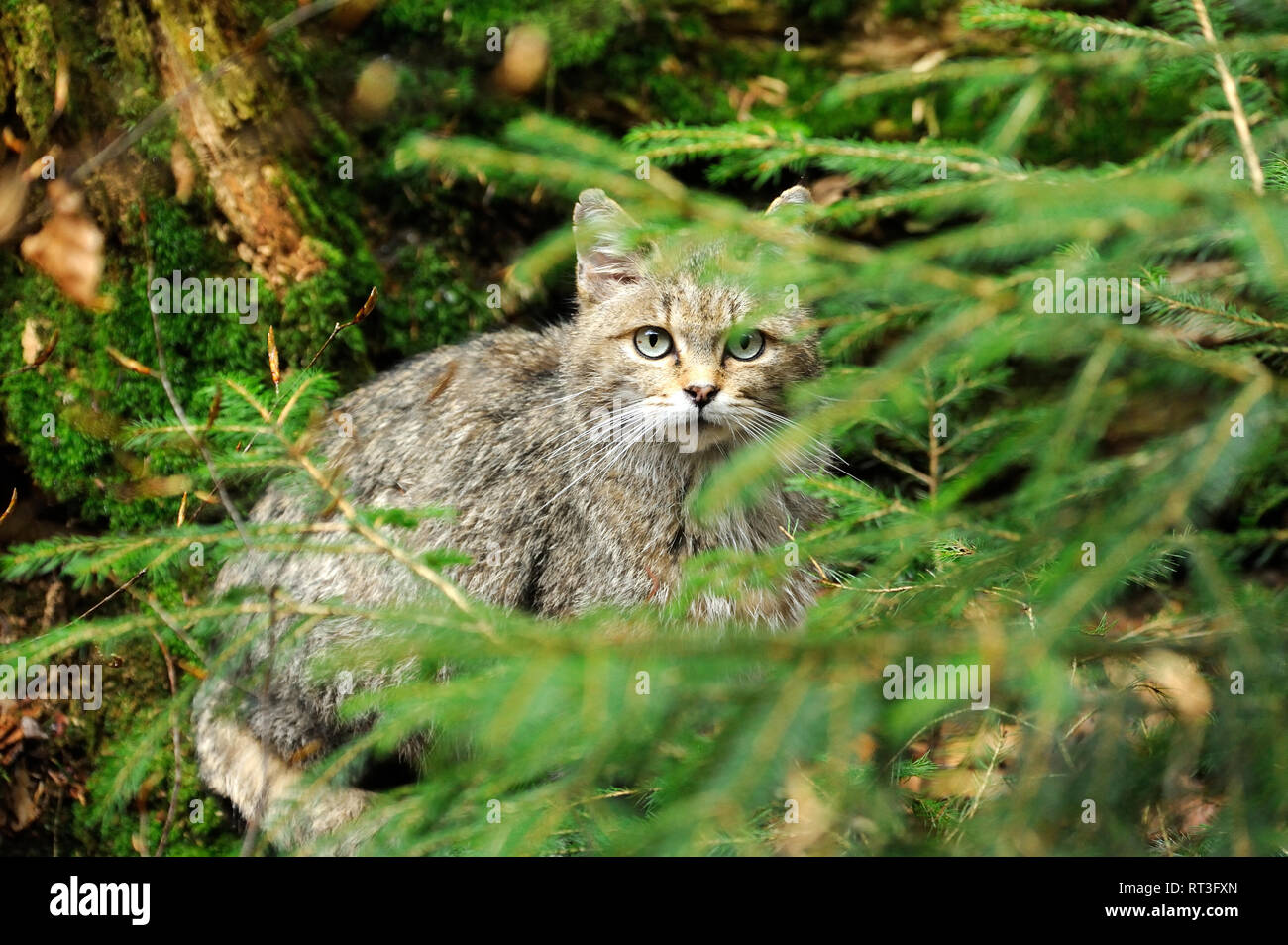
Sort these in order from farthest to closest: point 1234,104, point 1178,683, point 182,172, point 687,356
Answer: point 182,172
point 687,356
point 1178,683
point 1234,104

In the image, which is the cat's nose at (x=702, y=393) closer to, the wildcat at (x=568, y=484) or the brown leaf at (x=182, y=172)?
the wildcat at (x=568, y=484)

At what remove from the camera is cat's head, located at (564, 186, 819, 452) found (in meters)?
3.72

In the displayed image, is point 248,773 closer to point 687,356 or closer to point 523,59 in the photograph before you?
point 687,356

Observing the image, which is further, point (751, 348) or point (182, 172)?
point (182, 172)

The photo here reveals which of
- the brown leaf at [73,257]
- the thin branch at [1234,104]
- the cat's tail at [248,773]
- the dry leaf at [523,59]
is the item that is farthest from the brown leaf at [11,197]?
the thin branch at [1234,104]

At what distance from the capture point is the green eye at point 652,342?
3.94m

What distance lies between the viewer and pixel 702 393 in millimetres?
3662

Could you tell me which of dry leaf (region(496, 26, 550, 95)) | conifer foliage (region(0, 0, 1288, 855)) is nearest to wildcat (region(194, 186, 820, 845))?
conifer foliage (region(0, 0, 1288, 855))

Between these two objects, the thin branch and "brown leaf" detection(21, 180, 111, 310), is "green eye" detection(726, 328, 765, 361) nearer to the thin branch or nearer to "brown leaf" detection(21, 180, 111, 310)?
the thin branch

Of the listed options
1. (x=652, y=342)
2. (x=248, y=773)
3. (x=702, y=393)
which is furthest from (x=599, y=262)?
(x=248, y=773)

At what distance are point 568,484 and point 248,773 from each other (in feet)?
5.79
